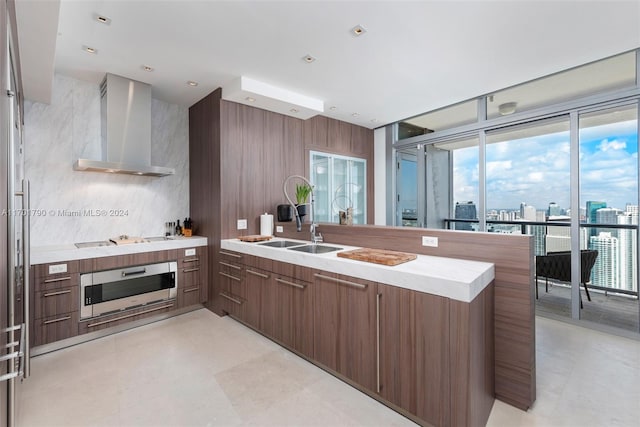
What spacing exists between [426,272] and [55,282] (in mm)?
3025

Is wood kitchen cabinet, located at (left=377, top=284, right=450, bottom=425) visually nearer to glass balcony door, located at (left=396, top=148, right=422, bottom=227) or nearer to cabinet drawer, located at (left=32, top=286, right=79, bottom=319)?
cabinet drawer, located at (left=32, top=286, right=79, bottom=319)

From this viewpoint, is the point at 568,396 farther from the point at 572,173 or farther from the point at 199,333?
the point at 199,333

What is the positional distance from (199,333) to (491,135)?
4231 millimetres

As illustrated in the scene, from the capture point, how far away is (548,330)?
2949mm

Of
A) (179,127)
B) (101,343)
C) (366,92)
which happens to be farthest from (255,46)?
(101,343)

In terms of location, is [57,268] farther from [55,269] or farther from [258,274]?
[258,274]

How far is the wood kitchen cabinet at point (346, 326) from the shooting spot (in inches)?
71.2

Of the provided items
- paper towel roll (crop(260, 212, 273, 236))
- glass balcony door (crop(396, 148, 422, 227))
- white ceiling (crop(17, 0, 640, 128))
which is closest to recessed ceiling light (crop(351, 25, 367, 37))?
white ceiling (crop(17, 0, 640, 128))

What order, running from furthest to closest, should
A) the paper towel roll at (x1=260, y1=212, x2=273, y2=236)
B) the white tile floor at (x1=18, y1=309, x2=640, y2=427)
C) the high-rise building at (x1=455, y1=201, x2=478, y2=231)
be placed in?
the high-rise building at (x1=455, y1=201, x2=478, y2=231), the paper towel roll at (x1=260, y1=212, x2=273, y2=236), the white tile floor at (x1=18, y1=309, x2=640, y2=427)

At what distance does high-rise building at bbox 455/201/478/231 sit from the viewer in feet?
13.5

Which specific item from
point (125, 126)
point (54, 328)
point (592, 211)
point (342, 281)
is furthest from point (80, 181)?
point (592, 211)

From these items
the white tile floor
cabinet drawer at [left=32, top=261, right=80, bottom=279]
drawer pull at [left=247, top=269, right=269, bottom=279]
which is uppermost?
cabinet drawer at [left=32, top=261, right=80, bottom=279]

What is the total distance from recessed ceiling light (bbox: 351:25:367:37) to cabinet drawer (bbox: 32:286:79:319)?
325 centimetres

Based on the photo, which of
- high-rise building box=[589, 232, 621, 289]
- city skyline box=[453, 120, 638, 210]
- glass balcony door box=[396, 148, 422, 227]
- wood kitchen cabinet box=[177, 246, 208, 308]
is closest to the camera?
city skyline box=[453, 120, 638, 210]
